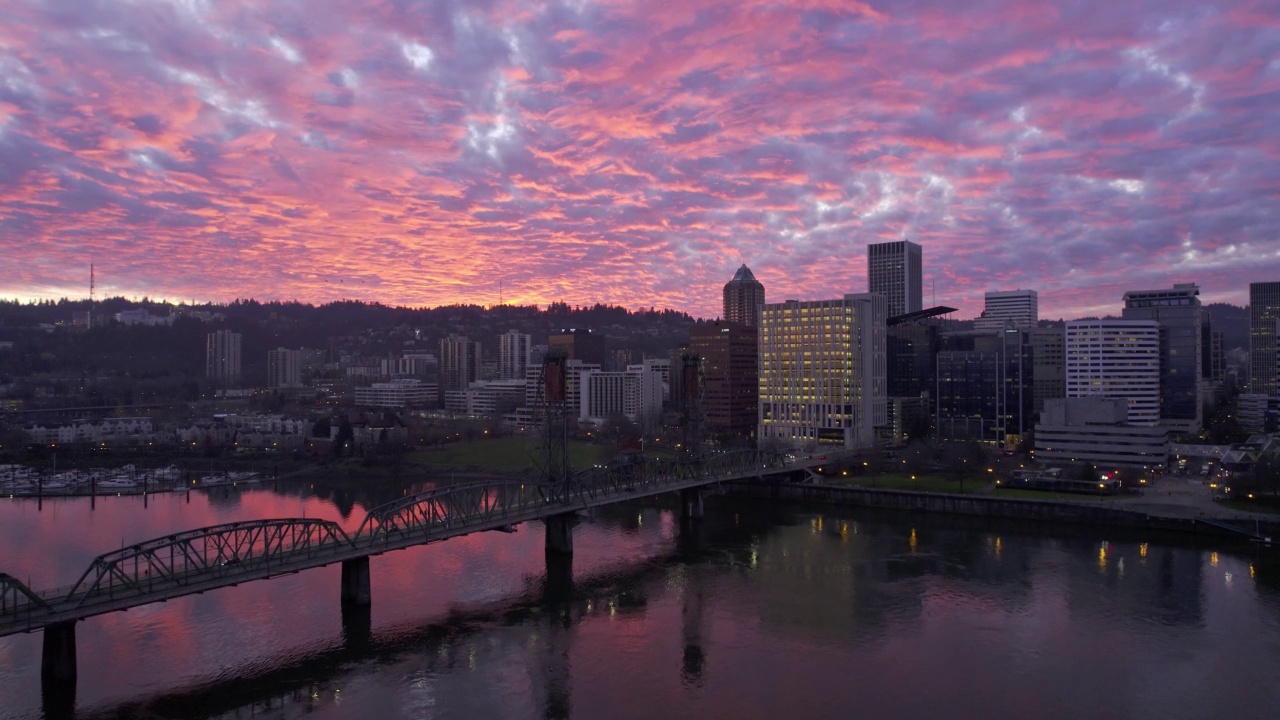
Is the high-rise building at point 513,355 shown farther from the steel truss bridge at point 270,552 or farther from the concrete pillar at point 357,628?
the concrete pillar at point 357,628

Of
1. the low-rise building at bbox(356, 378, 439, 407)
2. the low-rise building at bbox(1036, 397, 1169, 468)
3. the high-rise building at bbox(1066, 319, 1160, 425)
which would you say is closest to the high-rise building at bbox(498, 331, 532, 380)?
the low-rise building at bbox(356, 378, 439, 407)

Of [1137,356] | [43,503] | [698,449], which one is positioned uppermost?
[1137,356]

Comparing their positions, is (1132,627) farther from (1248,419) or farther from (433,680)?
(1248,419)

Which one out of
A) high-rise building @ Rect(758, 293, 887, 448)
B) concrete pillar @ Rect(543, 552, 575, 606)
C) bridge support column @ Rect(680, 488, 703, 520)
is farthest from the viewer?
high-rise building @ Rect(758, 293, 887, 448)

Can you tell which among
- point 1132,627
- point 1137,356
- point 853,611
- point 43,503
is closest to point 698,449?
point 853,611

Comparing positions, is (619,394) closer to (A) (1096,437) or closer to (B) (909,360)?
(B) (909,360)

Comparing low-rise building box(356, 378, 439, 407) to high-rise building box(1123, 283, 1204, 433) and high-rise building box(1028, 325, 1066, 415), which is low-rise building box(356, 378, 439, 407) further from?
high-rise building box(1123, 283, 1204, 433)

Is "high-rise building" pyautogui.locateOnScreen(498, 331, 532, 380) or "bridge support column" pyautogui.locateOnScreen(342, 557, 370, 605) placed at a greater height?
"high-rise building" pyautogui.locateOnScreen(498, 331, 532, 380)

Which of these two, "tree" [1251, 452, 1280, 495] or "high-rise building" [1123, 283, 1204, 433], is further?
"high-rise building" [1123, 283, 1204, 433]
